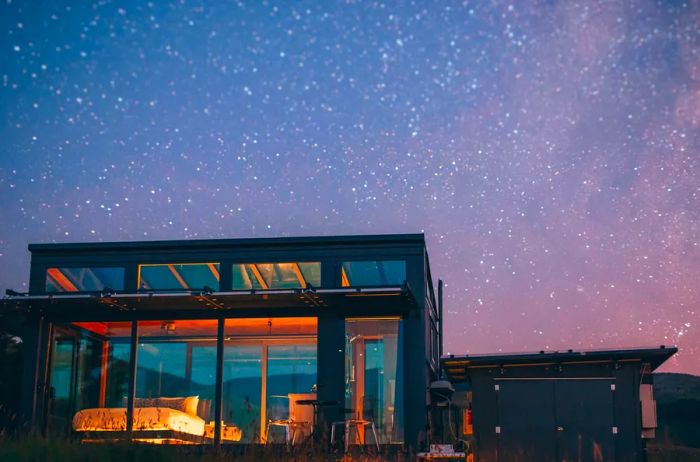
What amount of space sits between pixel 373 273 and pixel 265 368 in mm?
2446

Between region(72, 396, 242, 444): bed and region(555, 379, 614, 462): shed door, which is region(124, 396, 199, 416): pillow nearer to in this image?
region(72, 396, 242, 444): bed

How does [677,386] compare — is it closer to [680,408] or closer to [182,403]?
[680,408]

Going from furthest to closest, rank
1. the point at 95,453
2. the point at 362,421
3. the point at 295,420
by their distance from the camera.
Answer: the point at 295,420, the point at 362,421, the point at 95,453

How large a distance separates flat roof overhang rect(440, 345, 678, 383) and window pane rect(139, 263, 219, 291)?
451cm

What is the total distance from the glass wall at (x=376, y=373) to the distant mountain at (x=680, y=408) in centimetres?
429

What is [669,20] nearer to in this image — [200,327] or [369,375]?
[369,375]

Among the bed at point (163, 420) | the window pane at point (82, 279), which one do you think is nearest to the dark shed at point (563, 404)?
the bed at point (163, 420)

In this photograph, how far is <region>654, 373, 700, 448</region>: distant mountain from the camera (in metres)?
36.0

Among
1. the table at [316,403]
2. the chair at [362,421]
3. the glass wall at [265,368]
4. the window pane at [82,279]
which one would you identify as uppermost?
the window pane at [82,279]

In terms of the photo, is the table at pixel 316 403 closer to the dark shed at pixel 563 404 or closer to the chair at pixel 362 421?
the chair at pixel 362 421

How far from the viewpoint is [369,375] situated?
1555 cm

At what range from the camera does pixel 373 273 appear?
53.0 ft

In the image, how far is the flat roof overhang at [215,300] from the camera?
48.2 feet

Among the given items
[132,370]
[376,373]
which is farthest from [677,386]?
[132,370]
